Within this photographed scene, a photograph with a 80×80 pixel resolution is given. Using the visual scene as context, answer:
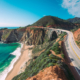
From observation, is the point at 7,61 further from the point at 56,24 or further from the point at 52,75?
the point at 56,24

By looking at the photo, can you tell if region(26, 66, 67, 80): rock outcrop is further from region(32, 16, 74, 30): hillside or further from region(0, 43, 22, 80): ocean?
region(32, 16, 74, 30): hillside

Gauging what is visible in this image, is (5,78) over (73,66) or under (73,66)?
under

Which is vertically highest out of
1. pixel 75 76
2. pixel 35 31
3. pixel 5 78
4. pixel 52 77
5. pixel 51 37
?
pixel 35 31

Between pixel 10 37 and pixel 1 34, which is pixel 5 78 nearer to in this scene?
pixel 10 37

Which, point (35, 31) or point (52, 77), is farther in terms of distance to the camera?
point (35, 31)

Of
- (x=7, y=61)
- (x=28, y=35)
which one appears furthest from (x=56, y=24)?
(x=7, y=61)

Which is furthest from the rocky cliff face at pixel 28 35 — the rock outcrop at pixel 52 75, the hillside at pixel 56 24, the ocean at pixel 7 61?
the rock outcrop at pixel 52 75

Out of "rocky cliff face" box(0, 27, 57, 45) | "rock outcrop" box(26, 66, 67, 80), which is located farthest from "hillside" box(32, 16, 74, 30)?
"rock outcrop" box(26, 66, 67, 80)

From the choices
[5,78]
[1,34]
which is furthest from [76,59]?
[1,34]
